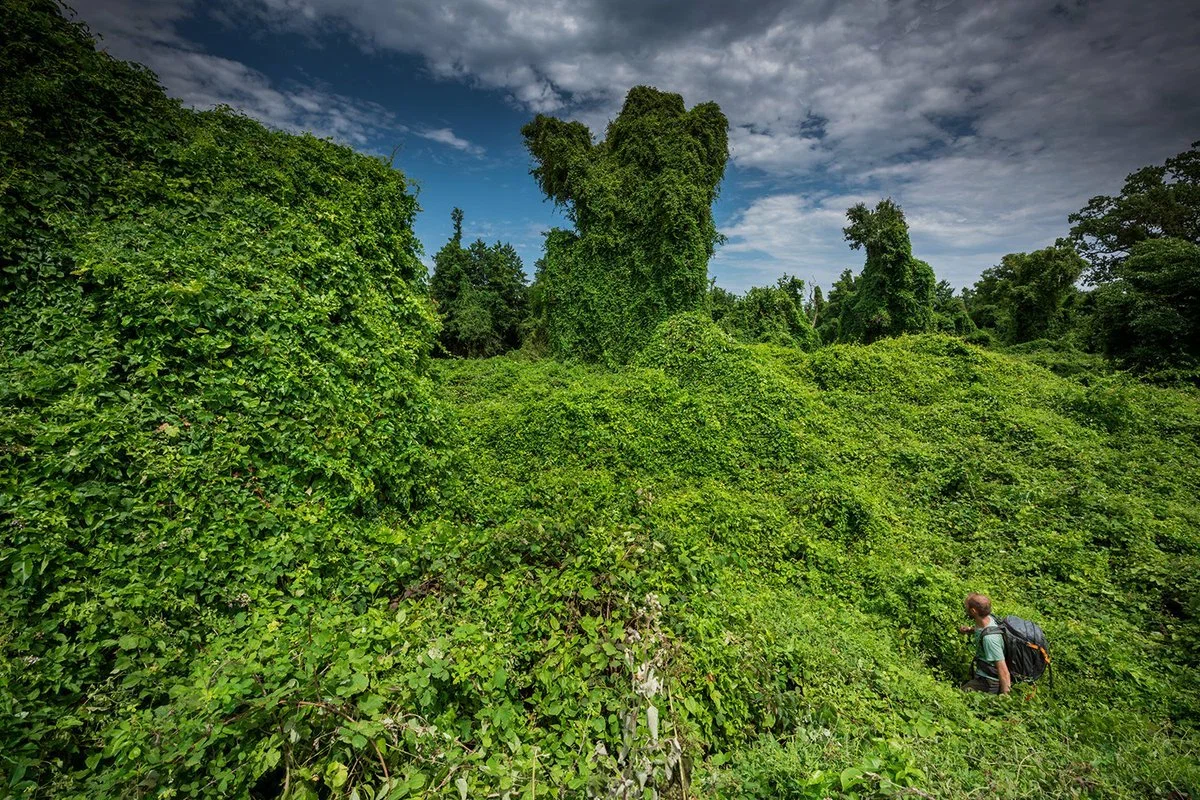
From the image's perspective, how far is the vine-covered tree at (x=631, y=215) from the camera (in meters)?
15.6

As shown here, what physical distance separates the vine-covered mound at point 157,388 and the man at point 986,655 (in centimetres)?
614

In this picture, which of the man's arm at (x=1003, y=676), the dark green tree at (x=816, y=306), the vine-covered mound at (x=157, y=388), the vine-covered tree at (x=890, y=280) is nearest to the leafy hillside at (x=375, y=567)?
the vine-covered mound at (x=157, y=388)

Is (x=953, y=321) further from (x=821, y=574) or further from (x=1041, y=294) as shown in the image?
(x=821, y=574)

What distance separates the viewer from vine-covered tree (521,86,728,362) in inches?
612

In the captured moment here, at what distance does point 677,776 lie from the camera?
8.40ft

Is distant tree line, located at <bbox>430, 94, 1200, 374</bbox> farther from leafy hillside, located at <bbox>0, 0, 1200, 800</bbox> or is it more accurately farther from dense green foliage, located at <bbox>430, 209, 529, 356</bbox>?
leafy hillside, located at <bbox>0, 0, 1200, 800</bbox>

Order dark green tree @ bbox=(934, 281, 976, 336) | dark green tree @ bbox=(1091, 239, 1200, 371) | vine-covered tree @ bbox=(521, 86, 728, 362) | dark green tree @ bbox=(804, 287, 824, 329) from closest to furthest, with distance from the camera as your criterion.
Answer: dark green tree @ bbox=(1091, 239, 1200, 371), vine-covered tree @ bbox=(521, 86, 728, 362), dark green tree @ bbox=(934, 281, 976, 336), dark green tree @ bbox=(804, 287, 824, 329)

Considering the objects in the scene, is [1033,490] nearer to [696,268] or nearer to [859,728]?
[859,728]

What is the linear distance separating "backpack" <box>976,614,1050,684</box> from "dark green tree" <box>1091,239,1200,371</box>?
1636 cm

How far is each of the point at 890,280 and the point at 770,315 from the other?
5.59 meters

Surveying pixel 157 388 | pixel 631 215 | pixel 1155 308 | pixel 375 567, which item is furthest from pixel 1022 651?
pixel 1155 308

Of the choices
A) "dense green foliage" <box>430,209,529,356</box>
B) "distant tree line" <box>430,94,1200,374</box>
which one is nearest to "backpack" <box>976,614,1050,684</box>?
"distant tree line" <box>430,94,1200,374</box>

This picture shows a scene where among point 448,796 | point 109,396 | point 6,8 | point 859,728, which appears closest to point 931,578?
point 859,728

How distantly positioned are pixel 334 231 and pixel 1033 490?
11.8 m
